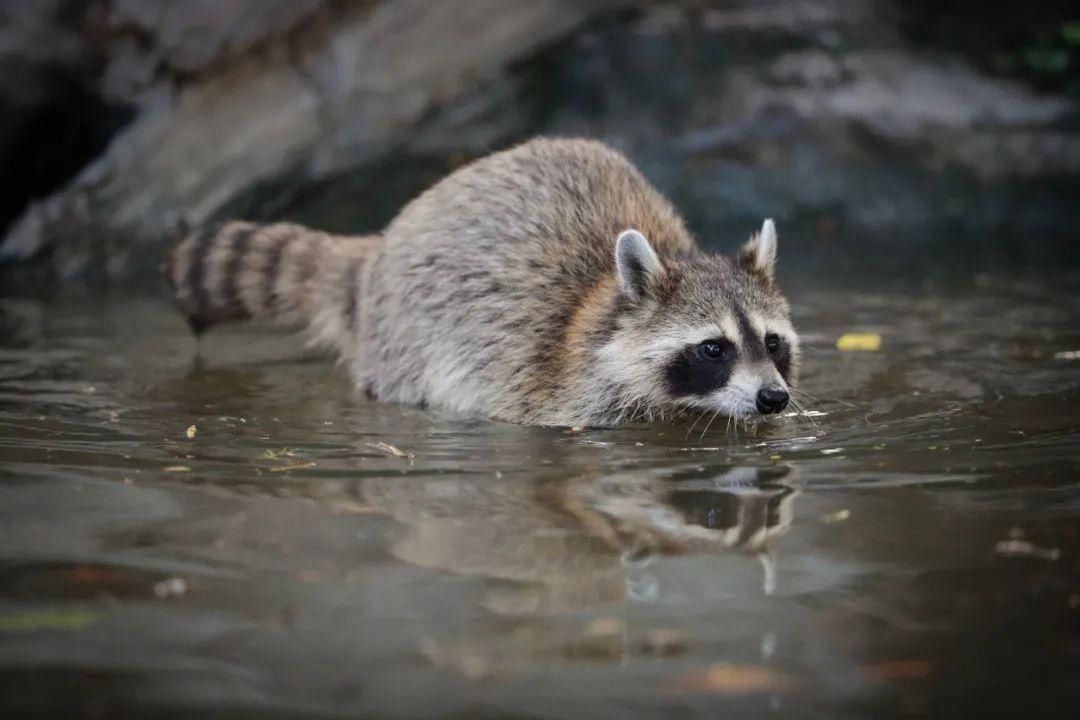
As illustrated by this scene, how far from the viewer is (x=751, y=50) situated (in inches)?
416

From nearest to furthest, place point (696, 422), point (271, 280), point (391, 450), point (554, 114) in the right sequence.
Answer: point (391, 450) → point (696, 422) → point (271, 280) → point (554, 114)

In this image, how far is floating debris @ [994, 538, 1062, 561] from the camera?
11.3ft

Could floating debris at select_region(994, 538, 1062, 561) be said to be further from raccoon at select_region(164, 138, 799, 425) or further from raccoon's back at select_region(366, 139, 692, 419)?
raccoon's back at select_region(366, 139, 692, 419)

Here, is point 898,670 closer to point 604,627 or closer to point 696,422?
point 604,627

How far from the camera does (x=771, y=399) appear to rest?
16.0 ft

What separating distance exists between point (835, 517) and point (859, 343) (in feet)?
10.2

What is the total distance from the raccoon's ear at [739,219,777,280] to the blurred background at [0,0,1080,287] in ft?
12.1

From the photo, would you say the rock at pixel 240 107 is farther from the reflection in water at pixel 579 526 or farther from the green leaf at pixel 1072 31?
the reflection in water at pixel 579 526

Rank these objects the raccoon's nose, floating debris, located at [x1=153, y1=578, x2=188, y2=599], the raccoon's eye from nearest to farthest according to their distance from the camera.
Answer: floating debris, located at [x1=153, y1=578, x2=188, y2=599] < the raccoon's nose < the raccoon's eye

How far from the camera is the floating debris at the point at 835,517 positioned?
3789 mm

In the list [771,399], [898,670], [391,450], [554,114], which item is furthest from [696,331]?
[554,114]

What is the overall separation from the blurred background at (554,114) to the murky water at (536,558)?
149 inches

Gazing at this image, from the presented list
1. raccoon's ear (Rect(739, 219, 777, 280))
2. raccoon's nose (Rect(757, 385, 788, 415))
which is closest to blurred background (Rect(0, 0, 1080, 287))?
raccoon's ear (Rect(739, 219, 777, 280))

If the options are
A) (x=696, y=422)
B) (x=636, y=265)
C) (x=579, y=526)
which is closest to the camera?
(x=579, y=526)
